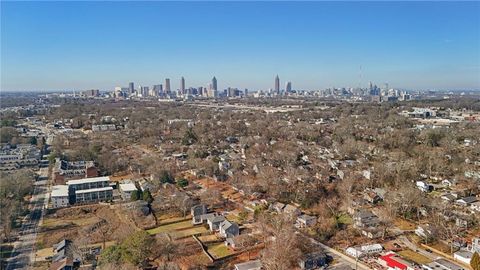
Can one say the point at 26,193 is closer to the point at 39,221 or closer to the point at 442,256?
the point at 39,221

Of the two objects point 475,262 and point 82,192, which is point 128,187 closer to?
point 82,192

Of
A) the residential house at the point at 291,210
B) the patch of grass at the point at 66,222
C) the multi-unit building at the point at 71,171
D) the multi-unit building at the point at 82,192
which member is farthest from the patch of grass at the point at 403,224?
the multi-unit building at the point at 71,171

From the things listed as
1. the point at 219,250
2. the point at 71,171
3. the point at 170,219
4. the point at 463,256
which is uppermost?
the point at 71,171

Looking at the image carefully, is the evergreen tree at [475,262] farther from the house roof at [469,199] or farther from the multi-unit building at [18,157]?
the multi-unit building at [18,157]

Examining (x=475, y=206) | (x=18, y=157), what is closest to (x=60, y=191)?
A: (x=18, y=157)

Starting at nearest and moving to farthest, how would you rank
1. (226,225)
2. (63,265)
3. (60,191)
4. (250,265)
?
(63,265) < (250,265) < (226,225) < (60,191)

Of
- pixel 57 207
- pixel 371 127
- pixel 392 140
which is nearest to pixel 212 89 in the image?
pixel 371 127
